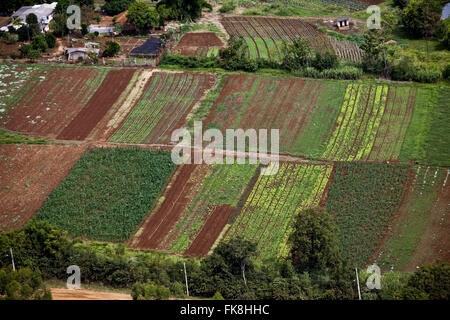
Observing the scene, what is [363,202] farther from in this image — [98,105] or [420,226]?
[98,105]

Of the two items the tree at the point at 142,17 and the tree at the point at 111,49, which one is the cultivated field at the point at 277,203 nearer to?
the tree at the point at 111,49

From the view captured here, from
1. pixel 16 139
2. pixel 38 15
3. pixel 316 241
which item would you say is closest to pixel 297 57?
pixel 16 139

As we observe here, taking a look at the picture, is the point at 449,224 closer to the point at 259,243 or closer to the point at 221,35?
the point at 259,243

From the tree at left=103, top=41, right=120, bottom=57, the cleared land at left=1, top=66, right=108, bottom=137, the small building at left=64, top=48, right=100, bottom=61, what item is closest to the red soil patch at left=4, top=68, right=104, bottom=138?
the cleared land at left=1, top=66, right=108, bottom=137

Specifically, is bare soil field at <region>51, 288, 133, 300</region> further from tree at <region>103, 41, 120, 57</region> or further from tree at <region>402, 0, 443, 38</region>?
tree at <region>402, 0, 443, 38</region>

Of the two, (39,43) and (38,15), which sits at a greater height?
(38,15)

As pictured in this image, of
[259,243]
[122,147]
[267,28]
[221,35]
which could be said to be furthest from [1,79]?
[259,243]

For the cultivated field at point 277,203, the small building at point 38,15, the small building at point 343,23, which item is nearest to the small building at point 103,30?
the small building at point 38,15
